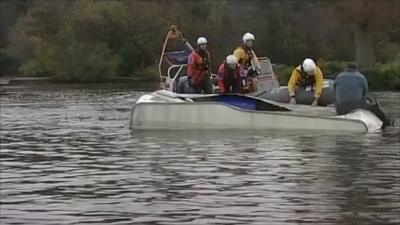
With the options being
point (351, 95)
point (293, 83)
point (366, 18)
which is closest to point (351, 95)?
point (351, 95)

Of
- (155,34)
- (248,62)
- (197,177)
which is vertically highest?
(155,34)

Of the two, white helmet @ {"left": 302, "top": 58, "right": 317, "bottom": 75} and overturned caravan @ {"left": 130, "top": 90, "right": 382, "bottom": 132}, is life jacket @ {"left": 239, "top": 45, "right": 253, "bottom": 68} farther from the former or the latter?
overturned caravan @ {"left": 130, "top": 90, "right": 382, "bottom": 132}

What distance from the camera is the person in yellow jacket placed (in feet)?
68.4

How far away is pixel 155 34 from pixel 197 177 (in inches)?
2066

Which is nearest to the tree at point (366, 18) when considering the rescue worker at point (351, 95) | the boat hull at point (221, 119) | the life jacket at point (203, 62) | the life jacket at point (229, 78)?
the life jacket at point (203, 62)

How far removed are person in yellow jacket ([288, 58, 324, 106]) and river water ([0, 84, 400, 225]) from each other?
6.00 ft

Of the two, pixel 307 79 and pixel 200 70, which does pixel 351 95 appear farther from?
pixel 200 70

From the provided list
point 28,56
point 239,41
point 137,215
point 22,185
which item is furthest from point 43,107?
point 28,56

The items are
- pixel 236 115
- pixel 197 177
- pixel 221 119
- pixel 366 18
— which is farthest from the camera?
pixel 366 18

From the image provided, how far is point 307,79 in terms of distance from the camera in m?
21.4

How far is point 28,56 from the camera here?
71.6 meters

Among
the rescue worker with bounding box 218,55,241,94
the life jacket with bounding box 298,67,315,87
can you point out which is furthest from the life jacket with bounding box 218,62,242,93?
the life jacket with bounding box 298,67,315,87

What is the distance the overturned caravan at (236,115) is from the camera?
18.9 m

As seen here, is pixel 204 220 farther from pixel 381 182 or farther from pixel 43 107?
pixel 43 107
